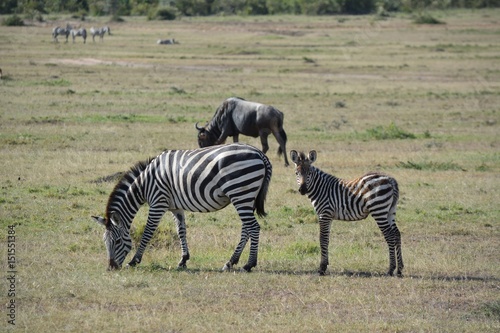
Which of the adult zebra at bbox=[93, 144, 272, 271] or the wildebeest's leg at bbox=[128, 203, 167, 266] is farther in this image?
the wildebeest's leg at bbox=[128, 203, 167, 266]

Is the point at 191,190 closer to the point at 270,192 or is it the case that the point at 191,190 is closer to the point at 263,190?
the point at 263,190

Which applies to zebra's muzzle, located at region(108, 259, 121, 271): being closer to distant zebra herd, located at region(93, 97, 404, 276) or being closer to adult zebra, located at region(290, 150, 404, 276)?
distant zebra herd, located at region(93, 97, 404, 276)

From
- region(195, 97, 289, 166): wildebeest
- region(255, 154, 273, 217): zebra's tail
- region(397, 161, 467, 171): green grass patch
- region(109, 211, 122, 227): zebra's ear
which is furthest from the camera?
region(195, 97, 289, 166): wildebeest

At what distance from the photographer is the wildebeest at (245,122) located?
61.9ft

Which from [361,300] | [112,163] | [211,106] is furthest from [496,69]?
[361,300]

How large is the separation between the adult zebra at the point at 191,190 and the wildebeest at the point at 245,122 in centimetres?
840

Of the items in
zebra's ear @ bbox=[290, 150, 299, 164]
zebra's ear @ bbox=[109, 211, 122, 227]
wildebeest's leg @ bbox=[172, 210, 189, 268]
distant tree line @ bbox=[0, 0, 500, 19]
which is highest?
zebra's ear @ bbox=[290, 150, 299, 164]

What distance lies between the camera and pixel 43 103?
2672 centimetres

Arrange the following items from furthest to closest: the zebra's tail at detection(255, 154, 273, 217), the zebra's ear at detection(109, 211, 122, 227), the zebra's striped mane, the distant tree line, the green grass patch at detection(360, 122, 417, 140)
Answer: the distant tree line → the green grass patch at detection(360, 122, 417, 140) → the zebra's striped mane → the zebra's tail at detection(255, 154, 273, 217) → the zebra's ear at detection(109, 211, 122, 227)

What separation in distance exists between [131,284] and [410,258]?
3.76 m

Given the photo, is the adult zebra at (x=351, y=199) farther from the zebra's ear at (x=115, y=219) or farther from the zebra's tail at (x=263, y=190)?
the zebra's ear at (x=115, y=219)

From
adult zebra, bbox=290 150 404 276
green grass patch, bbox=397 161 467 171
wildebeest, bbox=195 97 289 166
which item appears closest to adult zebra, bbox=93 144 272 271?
adult zebra, bbox=290 150 404 276

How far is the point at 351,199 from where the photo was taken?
33.1 feet

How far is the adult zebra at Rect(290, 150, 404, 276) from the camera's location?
9.93m
